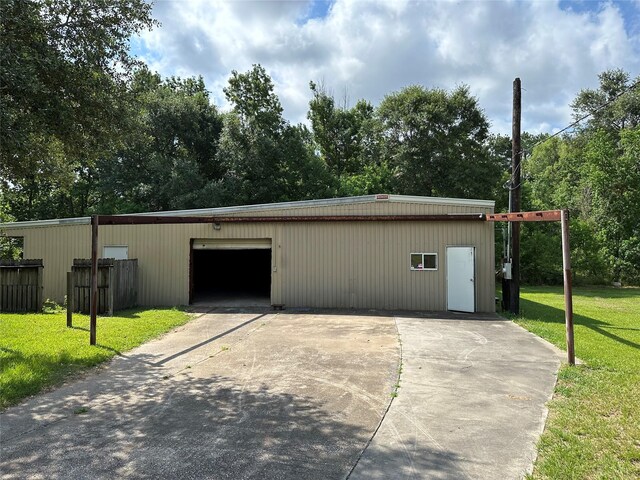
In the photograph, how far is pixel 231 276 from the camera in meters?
24.5

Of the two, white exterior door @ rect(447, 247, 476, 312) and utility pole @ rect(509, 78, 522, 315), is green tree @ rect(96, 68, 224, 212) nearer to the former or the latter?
white exterior door @ rect(447, 247, 476, 312)

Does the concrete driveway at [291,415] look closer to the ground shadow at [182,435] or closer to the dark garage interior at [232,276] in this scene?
the ground shadow at [182,435]

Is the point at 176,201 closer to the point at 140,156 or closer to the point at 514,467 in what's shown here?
the point at 140,156

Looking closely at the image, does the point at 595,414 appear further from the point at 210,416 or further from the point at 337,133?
the point at 337,133

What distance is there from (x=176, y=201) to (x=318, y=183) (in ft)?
26.7

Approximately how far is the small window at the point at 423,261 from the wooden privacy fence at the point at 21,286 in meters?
10.4

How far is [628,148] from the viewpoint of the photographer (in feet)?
93.8

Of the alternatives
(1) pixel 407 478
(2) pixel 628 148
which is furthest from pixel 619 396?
(2) pixel 628 148

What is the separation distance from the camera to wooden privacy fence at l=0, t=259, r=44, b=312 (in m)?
11.8

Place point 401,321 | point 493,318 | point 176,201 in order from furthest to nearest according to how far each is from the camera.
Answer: point 176,201, point 493,318, point 401,321

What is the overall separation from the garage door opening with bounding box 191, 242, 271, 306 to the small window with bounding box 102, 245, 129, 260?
2211 mm

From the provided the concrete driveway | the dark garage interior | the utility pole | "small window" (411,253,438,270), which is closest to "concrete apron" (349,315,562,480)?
the concrete driveway

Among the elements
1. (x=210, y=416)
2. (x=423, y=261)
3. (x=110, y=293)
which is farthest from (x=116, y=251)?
(x=210, y=416)

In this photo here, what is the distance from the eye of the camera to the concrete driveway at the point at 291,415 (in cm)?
336
